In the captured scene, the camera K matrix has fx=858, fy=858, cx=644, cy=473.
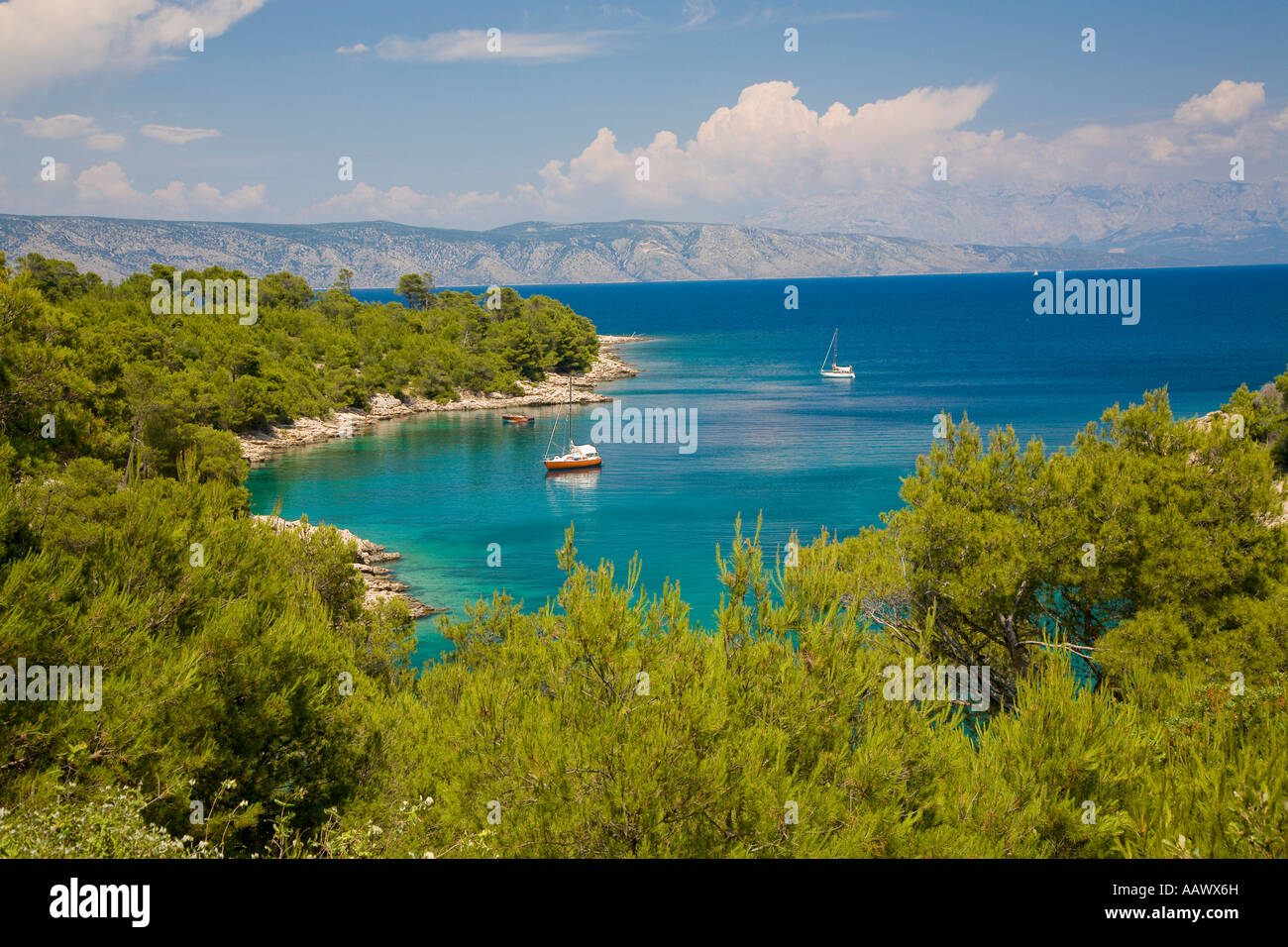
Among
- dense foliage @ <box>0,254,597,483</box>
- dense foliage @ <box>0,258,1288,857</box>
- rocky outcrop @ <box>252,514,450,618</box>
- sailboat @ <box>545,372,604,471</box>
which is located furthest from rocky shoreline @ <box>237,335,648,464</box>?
dense foliage @ <box>0,258,1288,857</box>

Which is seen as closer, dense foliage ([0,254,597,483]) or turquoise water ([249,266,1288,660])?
dense foliage ([0,254,597,483])

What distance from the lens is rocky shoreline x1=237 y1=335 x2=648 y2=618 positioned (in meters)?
30.8

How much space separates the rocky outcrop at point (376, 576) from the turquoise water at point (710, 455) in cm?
83

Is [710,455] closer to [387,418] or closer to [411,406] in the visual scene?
[387,418]

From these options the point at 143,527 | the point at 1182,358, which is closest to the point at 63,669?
the point at 143,527

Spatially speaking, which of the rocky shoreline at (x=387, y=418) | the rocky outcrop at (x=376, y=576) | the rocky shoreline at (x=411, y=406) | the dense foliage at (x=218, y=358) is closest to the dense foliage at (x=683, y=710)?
the dense foliage at (x=218, y=358)

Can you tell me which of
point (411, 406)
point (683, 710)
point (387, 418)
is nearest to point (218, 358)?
point (387, 418)

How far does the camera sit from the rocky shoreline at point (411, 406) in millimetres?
54875

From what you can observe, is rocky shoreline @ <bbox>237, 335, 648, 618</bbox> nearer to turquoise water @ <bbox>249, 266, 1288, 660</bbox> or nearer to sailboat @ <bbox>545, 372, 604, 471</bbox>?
turquoise water @ <bbox>249, 266, 1288, 660</bbox>

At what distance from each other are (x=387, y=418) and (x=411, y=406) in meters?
3.91

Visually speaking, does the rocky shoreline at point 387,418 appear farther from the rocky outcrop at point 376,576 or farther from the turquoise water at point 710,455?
the turquoise water at point 710,455
